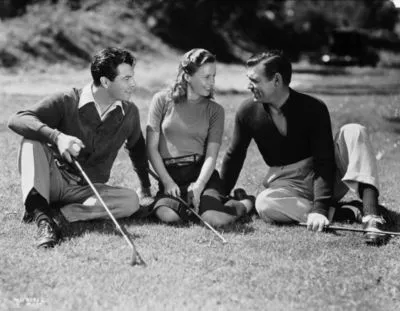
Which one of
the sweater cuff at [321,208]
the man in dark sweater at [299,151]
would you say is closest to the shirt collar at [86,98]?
the man in dark sweater at [299,151]

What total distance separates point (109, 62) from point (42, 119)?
0.63 meters

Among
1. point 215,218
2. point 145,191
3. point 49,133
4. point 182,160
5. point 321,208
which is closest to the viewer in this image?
point 49,133

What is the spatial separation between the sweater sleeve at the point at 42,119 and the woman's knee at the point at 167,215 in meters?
0.99

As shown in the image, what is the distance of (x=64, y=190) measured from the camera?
529cm

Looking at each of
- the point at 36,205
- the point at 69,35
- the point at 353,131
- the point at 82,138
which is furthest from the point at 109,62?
the point at 69,35

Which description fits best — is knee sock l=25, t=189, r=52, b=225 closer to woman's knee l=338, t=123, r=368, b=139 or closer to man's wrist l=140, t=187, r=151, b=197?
man's wrist l=140, t=187, r=151, b=197

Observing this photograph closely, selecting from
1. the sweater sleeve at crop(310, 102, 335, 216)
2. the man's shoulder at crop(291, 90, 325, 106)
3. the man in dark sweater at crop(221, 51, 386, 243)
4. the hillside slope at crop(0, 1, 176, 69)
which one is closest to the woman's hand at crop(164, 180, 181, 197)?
the man in dark sweater at crop(221, 51, 386, 243)

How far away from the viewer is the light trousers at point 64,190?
4926 mm

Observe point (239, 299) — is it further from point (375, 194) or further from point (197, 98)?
point (197, 98)

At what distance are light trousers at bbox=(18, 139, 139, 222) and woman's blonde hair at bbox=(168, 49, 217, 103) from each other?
87 cm

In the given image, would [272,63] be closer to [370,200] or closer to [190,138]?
[190,138]

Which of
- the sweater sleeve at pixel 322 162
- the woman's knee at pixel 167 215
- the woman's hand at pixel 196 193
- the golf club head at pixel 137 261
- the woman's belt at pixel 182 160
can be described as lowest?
the woman's knee at pixel 167 215

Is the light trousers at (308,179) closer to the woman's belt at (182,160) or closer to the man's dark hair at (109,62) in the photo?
the woman's belt at (182,160)

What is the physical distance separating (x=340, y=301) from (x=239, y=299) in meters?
0.55
